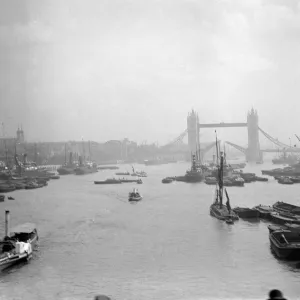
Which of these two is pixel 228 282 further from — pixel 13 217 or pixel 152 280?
pixel 13 217

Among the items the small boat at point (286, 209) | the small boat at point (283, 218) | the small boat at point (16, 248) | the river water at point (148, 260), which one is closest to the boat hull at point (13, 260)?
the small boat at point (16, 248)

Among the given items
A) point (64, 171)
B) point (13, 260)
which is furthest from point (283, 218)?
point (64, 171)

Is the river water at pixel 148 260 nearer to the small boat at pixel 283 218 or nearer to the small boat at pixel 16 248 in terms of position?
the small boat at pixel 16 248

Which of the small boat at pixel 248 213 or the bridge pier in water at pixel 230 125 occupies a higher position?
the bridge pier in water at pixel 230 125

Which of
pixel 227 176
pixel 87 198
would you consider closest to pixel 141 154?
pixel 227 176

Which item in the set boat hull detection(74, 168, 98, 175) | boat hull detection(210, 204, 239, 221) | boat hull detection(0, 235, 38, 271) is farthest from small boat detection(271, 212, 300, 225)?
→ boat hull detection(74, 168, 98, 175)

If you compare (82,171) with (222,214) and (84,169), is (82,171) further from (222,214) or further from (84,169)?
(222,214)
